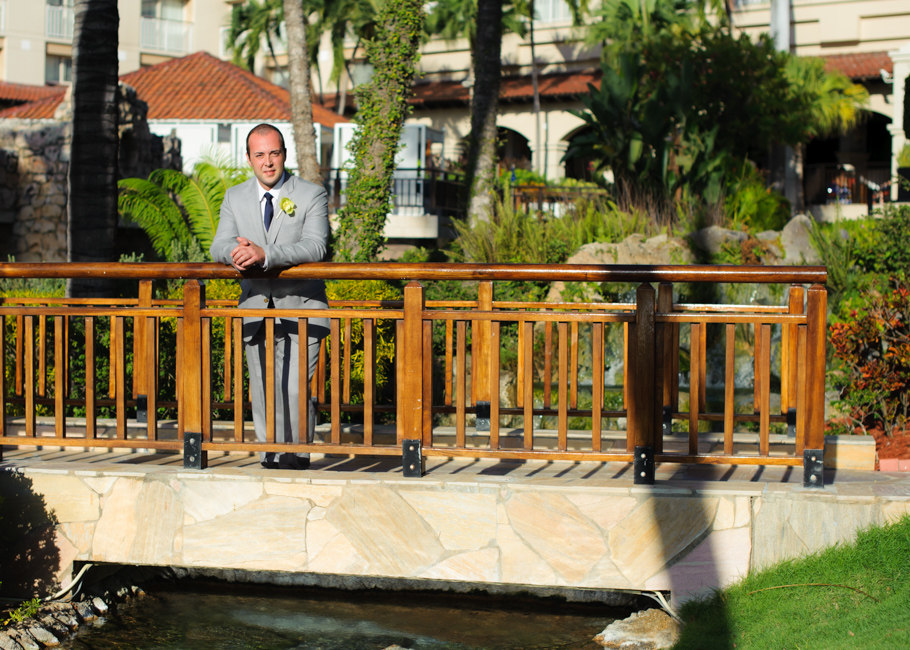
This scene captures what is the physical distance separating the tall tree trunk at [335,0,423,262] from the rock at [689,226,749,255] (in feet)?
15.0

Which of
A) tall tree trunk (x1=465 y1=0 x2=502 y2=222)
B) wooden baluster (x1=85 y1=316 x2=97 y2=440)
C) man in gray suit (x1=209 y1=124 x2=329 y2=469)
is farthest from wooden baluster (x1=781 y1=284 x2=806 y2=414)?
tall tree trunk (x1=465 y1=0 x2=502 y2=222)

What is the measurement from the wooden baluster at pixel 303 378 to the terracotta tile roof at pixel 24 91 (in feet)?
109

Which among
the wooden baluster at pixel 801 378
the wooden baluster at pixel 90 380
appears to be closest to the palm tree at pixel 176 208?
the wooden baluster at pixel 90 380

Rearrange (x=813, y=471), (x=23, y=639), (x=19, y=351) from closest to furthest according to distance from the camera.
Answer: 1. (x=813, y=471)
2. (x=23, y=639)
3. (x=19, y=351)

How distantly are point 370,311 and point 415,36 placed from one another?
8.95 m

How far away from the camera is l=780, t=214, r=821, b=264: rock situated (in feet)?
43.1

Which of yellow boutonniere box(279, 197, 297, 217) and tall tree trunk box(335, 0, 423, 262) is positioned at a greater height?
tall tree trunk box(335, 0, 423, 262)

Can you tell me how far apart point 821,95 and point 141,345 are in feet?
77.3

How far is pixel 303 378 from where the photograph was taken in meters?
4.90

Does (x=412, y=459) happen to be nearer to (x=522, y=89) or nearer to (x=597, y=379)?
(x=597, y=379)

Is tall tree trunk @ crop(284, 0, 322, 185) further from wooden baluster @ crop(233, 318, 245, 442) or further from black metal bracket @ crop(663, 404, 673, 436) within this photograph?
black metal bracket @ crop(663, 404, 673, 436)

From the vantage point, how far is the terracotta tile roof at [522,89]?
33125 millimetres

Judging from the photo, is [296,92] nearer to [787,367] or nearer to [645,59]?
[787,367]

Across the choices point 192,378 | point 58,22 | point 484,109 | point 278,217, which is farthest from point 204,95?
point 192,378
